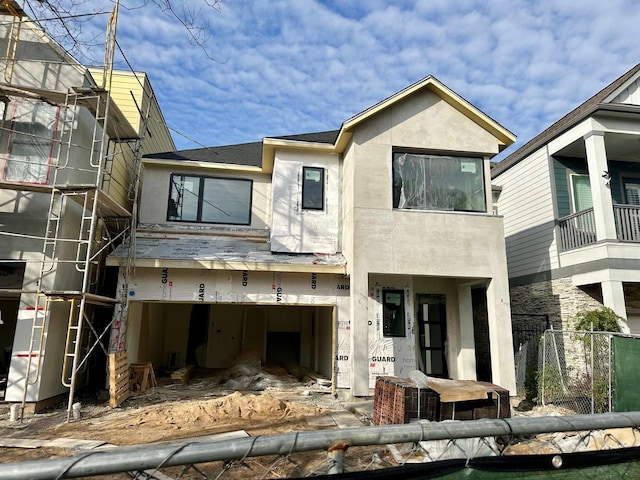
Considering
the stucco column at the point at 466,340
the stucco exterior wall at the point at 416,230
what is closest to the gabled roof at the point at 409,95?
the stucco exterior wall at the point at 416,230

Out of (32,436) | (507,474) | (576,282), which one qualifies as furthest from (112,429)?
(576,282)

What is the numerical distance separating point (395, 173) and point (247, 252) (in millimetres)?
4359

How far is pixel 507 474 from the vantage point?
1.75 m

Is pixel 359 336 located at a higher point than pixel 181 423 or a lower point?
higher

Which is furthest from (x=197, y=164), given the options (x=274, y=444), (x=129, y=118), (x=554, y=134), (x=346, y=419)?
(x=274, y=444)

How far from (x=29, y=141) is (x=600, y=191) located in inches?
538

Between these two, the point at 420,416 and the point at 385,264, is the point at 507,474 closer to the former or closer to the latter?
the point at 420,416

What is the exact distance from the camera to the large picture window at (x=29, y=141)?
8648mm

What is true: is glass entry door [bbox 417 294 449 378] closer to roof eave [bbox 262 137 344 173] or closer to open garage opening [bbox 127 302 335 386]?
open garage opening [bbox 127 302 335 386]

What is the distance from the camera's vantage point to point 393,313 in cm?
1051

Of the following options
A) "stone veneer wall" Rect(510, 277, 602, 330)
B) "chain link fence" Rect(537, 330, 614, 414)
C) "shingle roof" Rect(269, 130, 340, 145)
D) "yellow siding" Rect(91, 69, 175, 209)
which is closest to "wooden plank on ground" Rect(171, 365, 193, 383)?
"yellow siding" Rect(91, 69, 175, 209)

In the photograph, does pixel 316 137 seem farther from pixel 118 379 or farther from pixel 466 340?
pixel 118 379

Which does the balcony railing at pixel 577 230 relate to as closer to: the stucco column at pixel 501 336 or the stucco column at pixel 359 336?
the stucco column at pixel 501 336

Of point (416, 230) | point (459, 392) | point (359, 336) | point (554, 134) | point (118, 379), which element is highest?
point (554, 134)
